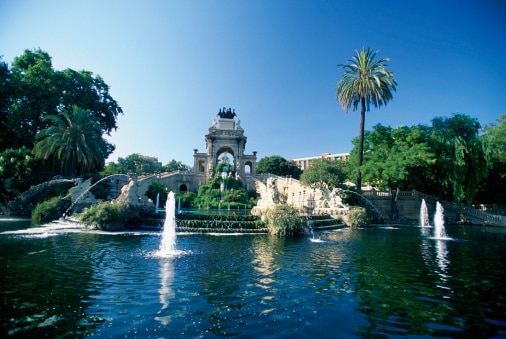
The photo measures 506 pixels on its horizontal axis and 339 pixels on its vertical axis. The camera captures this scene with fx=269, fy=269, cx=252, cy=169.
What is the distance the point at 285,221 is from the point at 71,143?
25.5m

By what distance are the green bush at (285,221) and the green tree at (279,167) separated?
59.5m

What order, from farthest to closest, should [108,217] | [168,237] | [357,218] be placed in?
[357,218] < [108,217] < [168,237]

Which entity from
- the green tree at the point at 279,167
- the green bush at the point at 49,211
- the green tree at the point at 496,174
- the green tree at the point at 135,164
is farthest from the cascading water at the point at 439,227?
the green tree at the point at 135,164

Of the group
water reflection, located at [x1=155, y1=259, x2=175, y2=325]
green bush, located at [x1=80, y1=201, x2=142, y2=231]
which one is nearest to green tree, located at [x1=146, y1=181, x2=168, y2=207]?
green bush, located at [x1=80, y1=201, x2=142, y2=231]

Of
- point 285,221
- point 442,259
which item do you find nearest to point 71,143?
Answer: point 285,221

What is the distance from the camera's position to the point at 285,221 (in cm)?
1647

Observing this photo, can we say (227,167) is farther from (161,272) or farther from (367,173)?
(161,272)

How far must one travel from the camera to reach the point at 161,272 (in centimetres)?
771

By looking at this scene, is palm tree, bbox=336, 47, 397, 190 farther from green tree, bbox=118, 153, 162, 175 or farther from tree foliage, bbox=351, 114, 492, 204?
green tree, bbox=118, 153, 162, 175

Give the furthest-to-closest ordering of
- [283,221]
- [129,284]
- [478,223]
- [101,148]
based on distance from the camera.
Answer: [101,148]
[478,223]
[283,221]
[129,284]

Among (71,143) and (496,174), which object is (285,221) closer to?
(71,143)

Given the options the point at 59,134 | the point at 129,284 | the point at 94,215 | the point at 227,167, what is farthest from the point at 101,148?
the point at 129,284

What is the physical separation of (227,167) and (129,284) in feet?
148

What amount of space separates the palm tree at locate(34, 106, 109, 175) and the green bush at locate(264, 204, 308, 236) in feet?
73.5
